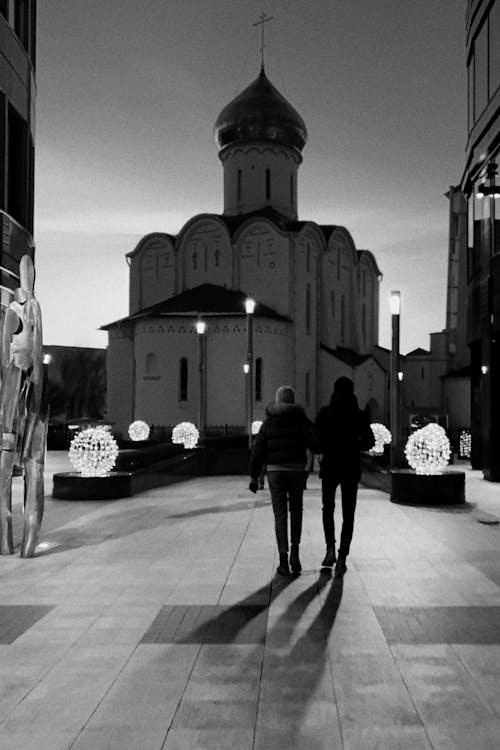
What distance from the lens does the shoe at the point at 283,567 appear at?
335 inches

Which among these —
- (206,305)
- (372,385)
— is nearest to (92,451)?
(206,305)

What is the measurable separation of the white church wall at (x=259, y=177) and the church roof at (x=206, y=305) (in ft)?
23.5

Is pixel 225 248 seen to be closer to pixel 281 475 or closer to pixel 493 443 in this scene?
pixel 493 443

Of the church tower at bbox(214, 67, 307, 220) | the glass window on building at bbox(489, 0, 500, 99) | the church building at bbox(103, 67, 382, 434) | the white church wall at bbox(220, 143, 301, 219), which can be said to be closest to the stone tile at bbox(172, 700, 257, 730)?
the glass window on building at bbox(489, 0, 500, 99)

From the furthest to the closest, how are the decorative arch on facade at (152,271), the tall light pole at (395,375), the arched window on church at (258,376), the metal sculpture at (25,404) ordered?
1. the decorative arch on facade at (152,271)
2. the arched window on church at (258,376)
3. the tall light pole at (395,375)
4. the metal sculpture at (25,404)

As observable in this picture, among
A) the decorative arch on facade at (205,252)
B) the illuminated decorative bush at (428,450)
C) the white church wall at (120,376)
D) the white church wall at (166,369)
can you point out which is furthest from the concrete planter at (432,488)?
the decorative arch on facade at (205,252)

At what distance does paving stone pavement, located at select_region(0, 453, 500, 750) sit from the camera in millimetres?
4270

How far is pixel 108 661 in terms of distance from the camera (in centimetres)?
547

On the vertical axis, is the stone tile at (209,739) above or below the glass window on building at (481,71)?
A: below

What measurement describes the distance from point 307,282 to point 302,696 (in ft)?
155

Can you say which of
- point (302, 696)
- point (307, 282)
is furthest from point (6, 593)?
point (307, 282)

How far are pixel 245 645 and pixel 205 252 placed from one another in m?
47.8

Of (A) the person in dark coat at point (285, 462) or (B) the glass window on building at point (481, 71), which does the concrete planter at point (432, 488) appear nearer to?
(A) the person in dark coat at point (285, 462)

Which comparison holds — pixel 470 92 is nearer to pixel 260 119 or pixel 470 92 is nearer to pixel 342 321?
pixel 260 119
